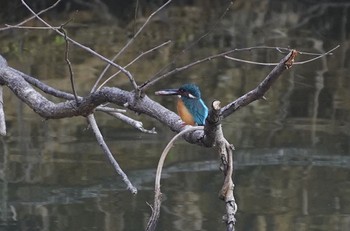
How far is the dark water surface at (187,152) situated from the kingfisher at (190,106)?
0.11 meters

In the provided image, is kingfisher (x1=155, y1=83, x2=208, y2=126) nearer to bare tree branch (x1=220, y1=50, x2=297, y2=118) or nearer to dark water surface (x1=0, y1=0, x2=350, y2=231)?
dark water surface (x1=0, y1=0, x2=350, y2=231)

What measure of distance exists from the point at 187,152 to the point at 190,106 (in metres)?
3.54

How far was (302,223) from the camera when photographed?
4.68 metres

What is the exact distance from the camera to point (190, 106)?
8.17 ft

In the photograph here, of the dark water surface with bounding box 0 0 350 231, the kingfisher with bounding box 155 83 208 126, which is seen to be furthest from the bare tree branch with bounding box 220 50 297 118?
the kingfisher with bounding box 155 83 208 126

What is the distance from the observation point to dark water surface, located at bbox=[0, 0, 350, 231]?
15.6ft

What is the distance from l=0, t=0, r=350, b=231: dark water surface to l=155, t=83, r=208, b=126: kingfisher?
11 cm

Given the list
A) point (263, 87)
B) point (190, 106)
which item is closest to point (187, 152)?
point (190, 106)

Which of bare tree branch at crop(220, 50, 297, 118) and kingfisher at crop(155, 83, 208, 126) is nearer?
bare tree branch at crop(220, 50, 297, 118)

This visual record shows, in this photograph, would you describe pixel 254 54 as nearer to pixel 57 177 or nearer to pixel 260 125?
pixel 260 125

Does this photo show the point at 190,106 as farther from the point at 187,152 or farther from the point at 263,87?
the point at 187,152

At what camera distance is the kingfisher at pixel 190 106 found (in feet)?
7.94

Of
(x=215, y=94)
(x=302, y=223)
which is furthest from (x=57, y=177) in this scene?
(x=215, y=94)

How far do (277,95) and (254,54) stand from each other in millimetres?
1858
